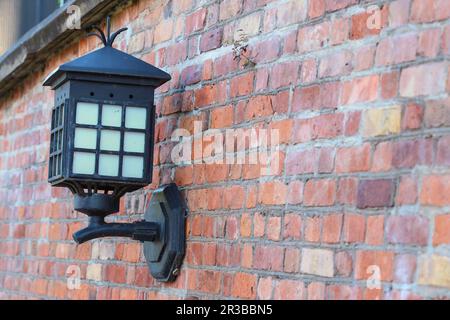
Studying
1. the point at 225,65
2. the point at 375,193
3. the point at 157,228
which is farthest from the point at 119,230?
the point at 375,193

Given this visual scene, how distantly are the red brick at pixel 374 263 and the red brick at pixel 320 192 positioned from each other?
0.59 ft

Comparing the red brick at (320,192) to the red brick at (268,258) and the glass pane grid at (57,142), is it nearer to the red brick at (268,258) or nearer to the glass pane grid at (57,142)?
the red brick at (268,258)

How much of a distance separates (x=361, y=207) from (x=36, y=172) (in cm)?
244

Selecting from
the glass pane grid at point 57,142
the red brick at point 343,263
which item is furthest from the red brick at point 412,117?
the glass pane grid at point 57,142

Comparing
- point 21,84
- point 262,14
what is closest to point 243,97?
point 262,14

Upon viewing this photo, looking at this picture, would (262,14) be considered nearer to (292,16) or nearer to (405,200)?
(292,16)

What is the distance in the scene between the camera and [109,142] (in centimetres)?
304

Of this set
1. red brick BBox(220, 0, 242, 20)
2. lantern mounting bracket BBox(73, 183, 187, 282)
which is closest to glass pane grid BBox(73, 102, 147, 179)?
lantern mounting bracket BBox(73, 183, 187, 282)

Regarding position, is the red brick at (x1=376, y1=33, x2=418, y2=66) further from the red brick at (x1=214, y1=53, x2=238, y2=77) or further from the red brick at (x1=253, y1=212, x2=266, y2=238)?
the red brick at (x1=214, y1=53, x2=238, y2=77)

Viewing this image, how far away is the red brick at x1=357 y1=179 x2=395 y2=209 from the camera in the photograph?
226cm

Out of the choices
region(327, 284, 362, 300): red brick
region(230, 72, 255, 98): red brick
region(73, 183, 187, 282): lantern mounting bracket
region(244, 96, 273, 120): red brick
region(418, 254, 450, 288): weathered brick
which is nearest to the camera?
region(418, 254, 450, 288): weathered brick

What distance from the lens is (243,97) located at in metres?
2.91

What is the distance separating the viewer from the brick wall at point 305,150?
218 centimetres

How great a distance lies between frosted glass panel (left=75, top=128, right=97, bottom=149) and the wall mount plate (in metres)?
0.31
